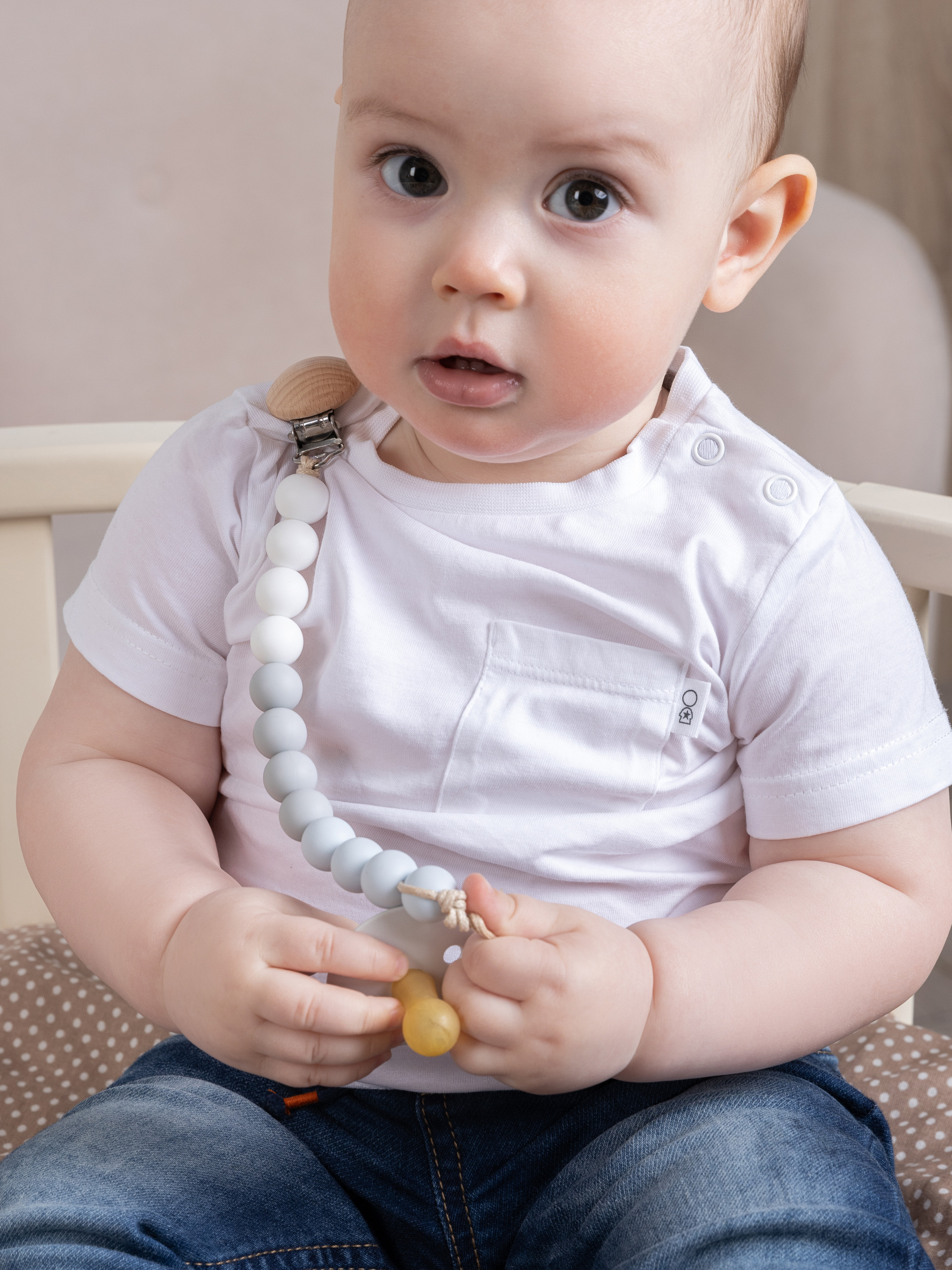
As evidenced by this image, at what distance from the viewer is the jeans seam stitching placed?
0.51 meters

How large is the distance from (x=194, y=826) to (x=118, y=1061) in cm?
21

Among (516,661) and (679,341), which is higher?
(679,341)

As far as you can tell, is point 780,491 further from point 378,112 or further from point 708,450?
point 378,112

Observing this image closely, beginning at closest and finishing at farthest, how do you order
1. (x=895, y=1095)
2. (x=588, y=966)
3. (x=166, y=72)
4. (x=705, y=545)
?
1. (x=588, y=966)
2. (x=705, y=545)
3. (x=895, y=1095)
4. (x=166, y=72)

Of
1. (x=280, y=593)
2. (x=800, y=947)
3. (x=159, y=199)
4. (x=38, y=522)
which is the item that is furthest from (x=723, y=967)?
(x=159, y=199)

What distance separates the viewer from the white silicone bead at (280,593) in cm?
59

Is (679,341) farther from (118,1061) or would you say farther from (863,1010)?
(118,1061)

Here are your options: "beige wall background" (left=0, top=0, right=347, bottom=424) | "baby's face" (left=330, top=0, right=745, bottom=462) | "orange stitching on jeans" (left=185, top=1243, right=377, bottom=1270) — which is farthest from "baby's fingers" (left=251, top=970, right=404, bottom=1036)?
"beige wall background" (left=0, top=0, right=347, bottom=424)

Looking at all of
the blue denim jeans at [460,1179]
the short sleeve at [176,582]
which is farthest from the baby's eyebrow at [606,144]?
the blue denim jeans at [460,1179]

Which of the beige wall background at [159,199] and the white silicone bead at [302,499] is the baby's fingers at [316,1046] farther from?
the beige wall background at [159,199]

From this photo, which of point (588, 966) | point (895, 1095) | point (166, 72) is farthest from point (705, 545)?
point (166, 72)

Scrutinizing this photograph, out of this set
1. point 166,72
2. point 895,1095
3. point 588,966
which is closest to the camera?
point 588,966

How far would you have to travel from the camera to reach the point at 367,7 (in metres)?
0.51

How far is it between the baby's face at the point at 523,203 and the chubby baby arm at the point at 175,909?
20cm
